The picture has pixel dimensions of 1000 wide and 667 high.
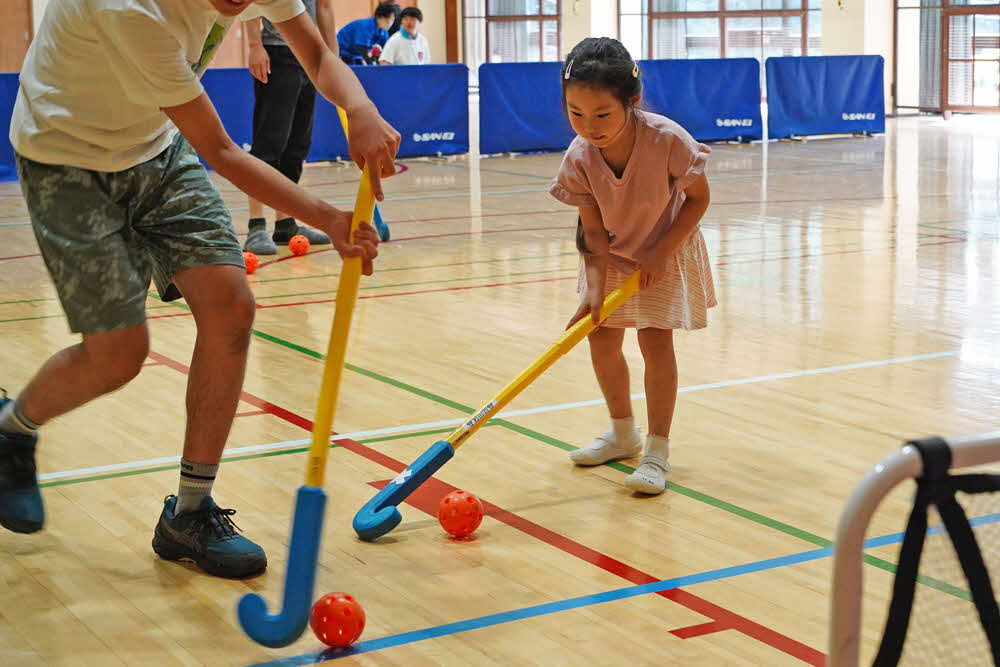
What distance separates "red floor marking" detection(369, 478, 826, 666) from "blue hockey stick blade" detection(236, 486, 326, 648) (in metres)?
0.58

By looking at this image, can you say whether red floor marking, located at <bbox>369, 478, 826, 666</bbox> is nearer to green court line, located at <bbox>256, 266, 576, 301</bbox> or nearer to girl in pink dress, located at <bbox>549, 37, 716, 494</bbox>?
girl in pink dress, located at <bbox>549, 37, 716, 494</bbox>

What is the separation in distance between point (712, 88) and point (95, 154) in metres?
10.3

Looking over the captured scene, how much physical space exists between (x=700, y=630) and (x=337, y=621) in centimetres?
56

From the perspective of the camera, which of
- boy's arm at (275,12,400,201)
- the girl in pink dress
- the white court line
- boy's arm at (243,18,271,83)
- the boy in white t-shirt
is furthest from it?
boy's arm at (243,18,271,83)

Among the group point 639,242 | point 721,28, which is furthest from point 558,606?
point 721,28

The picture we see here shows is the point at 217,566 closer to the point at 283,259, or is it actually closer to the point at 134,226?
the point at 134,226

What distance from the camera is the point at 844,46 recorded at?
55.5 feet

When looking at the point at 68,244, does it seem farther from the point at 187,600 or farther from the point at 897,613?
the point at 897,613

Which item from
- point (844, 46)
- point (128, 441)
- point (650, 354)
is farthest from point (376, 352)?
point (844, 46)

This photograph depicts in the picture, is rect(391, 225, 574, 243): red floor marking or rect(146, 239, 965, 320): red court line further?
rect(391, 225, 574, 243): red floor marking

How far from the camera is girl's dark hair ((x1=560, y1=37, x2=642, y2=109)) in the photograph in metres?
2.64

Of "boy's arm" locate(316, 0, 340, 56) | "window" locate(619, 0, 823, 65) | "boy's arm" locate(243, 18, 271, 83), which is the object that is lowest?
"boy's arm" locate(243, 18, 271, 83)

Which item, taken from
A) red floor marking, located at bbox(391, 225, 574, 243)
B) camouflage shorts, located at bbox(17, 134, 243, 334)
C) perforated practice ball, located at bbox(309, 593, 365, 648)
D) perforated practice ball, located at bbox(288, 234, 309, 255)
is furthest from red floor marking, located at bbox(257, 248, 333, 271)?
perforated practice ball, located at bbox(309, 593, 365, 648)

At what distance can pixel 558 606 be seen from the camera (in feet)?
7.16
